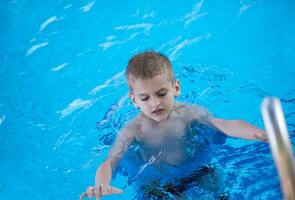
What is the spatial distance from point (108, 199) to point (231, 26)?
2807 mm

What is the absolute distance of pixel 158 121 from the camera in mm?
3068

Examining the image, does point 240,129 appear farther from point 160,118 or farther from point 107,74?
point 107,74

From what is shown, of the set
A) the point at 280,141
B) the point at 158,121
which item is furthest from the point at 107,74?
the point at 280,141

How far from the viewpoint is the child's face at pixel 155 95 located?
2.76 metres

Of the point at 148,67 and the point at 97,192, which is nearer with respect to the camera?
the point at 97,192

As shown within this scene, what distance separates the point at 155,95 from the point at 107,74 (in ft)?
7.72

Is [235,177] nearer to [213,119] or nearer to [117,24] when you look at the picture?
[213,119]

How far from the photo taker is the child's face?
276 cm

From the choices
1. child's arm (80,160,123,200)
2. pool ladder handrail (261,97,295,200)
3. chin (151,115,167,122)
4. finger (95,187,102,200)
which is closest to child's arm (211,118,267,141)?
chin (151,115,167,122)

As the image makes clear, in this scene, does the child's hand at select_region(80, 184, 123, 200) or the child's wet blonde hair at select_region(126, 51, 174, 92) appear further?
the child's wet blonde hair at select_region(126, 51, 174, 92)

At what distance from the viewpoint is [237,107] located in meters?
4.26

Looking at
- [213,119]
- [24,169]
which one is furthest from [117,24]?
[213,119]

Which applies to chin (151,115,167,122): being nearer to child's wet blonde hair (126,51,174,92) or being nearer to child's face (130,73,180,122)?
child's face (130,73,180,122)

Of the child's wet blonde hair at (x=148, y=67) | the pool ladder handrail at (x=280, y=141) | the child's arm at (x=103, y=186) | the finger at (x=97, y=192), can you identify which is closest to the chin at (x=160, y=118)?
the child's wet blonde hair at (x=148, y=67)
